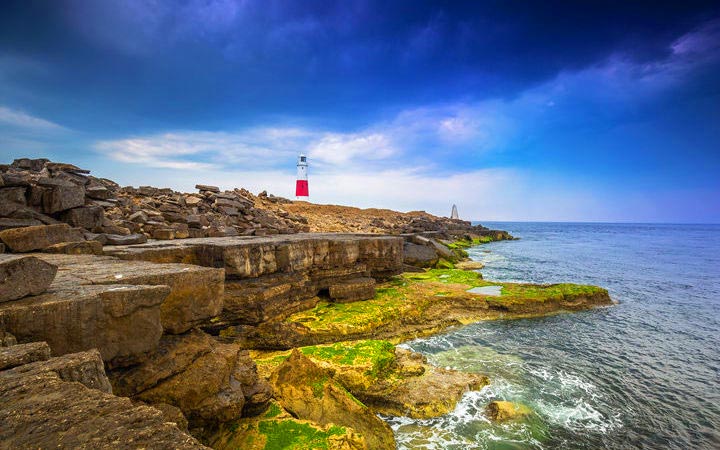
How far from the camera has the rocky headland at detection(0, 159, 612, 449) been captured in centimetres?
245

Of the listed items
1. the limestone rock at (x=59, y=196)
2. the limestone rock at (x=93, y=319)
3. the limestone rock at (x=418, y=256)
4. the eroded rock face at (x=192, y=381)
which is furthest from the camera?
the limestone rock at (x=418, y=256)

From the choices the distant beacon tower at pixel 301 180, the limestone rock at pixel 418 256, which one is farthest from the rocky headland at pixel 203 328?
the distant beacon tower at pixel 301 180

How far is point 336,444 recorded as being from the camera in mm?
5117

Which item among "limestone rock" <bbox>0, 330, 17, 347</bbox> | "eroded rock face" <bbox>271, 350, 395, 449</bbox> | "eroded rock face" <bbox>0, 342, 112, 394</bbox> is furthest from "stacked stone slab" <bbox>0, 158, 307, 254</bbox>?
"eroded rock face" <bbox>0, 342, 112, 394</bbox>

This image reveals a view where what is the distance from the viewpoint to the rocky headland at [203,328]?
2.45 meters

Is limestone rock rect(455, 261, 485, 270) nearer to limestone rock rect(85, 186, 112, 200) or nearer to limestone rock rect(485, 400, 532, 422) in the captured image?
limestone rock rect(485, 400, 532, 422)

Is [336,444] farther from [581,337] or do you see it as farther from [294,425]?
[581,337]

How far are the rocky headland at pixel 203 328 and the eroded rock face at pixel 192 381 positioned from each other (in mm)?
20

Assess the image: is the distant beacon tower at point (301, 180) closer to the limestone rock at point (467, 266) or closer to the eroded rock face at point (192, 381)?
the limestone rock at point (467, 266)

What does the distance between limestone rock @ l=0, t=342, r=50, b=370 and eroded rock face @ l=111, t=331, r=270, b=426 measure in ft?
4.55

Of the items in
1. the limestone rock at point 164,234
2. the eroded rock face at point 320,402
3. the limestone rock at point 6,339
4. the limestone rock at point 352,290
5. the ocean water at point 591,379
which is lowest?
the ocean water at point 591,379

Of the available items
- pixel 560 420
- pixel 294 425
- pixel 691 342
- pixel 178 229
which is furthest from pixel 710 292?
pixel 178 229

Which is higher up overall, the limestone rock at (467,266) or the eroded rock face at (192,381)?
the eroded rock face at (192,381)

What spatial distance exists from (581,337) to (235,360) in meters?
12.2
